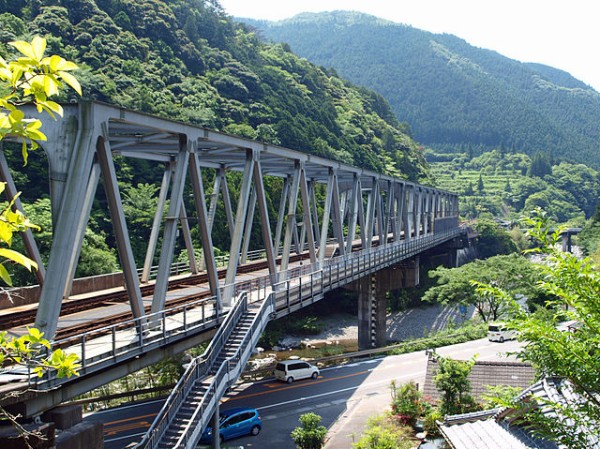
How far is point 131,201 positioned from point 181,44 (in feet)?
133

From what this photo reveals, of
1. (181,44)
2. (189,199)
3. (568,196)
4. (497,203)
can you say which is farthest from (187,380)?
(568,196)

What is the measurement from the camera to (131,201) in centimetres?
4581

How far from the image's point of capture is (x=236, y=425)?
20844mm

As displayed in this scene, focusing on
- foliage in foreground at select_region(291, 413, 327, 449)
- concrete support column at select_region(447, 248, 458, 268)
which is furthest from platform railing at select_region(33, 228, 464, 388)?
concrete support column at select_region(447, 248, 458, 268)

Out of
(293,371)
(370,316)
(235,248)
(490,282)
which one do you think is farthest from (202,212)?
(490,282)

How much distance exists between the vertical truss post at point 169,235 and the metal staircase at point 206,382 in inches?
92.2

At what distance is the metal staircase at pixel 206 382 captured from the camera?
48.6ft

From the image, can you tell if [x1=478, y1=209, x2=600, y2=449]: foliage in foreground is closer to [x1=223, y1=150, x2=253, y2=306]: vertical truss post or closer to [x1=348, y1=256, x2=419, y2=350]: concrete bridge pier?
[x1=223, y1=150, x2=253, y2=306]: vertical truss post

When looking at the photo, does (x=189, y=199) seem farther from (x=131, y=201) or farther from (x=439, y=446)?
(x=439, y=446)

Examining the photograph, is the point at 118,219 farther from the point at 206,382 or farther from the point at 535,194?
the point at 535,194

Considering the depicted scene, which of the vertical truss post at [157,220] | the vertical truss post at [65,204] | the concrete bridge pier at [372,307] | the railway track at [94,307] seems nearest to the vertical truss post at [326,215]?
the railway track at [94,307]

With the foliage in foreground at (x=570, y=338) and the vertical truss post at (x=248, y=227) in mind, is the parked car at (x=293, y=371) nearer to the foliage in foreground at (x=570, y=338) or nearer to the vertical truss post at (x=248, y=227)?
the vertical truss post at (x=248, y=227)

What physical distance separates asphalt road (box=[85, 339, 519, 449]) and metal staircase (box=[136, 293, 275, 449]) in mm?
4304

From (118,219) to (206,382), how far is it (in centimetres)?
538
